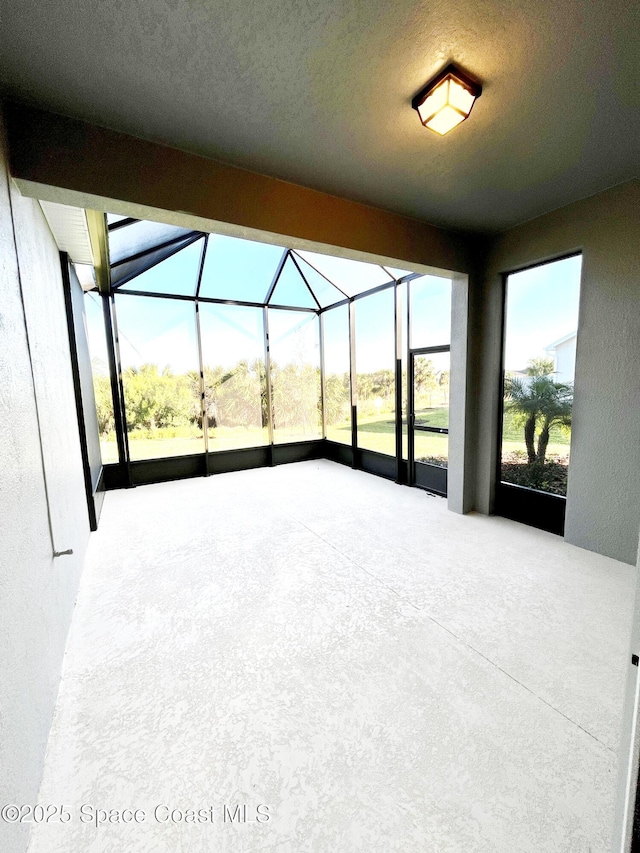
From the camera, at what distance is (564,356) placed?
3.28 metres

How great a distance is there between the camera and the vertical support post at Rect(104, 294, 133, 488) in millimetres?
5387

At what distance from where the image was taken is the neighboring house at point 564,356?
3203 millimetres

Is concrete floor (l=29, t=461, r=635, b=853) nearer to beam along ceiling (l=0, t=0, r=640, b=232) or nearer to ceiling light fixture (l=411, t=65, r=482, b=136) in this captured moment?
ceiling light fixture (l=411, t=65, r=482, b=136)

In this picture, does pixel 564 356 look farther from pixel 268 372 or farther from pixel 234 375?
pixel 234 375

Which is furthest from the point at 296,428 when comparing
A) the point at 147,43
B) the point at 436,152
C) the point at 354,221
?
the point at 147,43

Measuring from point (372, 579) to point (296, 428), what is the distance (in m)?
4.59

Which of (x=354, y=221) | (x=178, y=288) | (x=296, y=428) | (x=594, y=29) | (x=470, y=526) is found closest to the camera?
(x=594, y=29)

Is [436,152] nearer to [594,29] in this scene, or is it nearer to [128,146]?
[594,29]

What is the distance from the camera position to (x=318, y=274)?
20.3 feet

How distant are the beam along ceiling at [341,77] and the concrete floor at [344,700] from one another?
3.04m

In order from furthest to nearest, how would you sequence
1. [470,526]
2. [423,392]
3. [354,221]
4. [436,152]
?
1. [423,392]
2. [470,526]
3. [354,221]
4. [436,152]

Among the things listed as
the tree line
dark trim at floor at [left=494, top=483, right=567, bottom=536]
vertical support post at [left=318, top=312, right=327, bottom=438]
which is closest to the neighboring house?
dark trim at floor at [left=494, top=483, right=567, bottom=536]

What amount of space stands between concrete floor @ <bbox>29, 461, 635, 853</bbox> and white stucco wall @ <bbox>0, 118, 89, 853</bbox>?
22 cm

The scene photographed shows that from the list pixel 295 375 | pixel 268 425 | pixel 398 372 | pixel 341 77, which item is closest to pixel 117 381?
pixel 268 425
